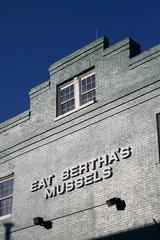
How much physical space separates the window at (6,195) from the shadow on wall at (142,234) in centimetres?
598

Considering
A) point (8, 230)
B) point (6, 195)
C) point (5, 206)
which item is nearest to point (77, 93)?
point (6, 195)

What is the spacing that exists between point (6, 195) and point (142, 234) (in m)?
7.36

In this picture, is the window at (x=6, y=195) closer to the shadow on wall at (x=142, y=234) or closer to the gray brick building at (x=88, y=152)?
the gray brick building at (x=88, y=152)

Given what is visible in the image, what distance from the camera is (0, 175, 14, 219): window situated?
20250 mm

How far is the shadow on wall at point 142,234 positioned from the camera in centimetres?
1478

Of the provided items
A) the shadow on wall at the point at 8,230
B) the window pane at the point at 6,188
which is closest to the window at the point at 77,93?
the window pane at the point at 6,188

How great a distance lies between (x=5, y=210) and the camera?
2031 centimetres

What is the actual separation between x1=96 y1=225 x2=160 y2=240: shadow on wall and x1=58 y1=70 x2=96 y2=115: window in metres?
5.33

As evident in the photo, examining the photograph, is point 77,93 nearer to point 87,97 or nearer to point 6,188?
point 87,97

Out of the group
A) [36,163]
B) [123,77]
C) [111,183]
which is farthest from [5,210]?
[123,77]

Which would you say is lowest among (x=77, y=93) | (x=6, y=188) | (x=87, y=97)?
(x=6, y=188)

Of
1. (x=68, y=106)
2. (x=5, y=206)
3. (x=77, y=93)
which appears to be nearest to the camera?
(x=77, y=93)

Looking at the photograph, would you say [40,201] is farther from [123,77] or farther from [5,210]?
[123,77]

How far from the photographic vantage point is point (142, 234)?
15055 mm
